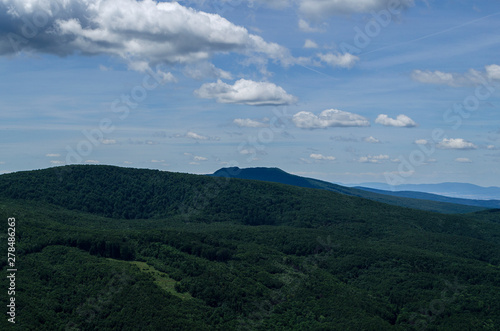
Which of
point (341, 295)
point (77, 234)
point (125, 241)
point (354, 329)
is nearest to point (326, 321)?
point (354, 329)

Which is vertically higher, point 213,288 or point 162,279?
point 162,279

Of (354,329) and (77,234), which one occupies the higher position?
(77,234)

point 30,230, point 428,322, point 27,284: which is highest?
point 30,230

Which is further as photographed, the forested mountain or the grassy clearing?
the grassy clearing

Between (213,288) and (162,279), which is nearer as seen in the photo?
(213,288)

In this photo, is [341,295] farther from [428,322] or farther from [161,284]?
[161,284]

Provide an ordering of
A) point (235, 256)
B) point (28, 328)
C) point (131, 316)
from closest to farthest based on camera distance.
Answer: point (28, 328), point (131, 316), point (235, 256)

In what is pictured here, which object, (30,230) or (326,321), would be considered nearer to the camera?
(326,321)

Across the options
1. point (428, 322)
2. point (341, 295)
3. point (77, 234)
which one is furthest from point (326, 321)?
point (77, 234)

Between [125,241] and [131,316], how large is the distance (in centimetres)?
5728

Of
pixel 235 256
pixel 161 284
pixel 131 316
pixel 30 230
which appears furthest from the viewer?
pixel 235 256

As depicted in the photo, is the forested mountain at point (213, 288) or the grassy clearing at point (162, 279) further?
the grassy clearing at point (162, 279)

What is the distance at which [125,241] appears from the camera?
169m

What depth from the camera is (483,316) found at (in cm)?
14575
